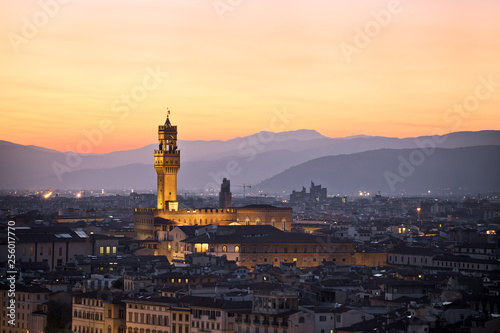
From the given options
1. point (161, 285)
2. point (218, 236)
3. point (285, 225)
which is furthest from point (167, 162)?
point (161, 285)

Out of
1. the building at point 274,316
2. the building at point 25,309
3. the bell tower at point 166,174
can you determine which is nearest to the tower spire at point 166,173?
the bell tower at point 166,174

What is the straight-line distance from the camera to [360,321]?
59.2 meters

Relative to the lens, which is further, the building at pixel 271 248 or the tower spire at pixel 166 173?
the tower spire at pixel 166 173

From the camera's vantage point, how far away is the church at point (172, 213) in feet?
389

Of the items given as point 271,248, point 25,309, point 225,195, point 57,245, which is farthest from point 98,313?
point 225,195

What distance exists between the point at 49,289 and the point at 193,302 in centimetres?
1428

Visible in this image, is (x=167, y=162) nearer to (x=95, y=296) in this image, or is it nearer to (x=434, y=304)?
(x=95, y=296)

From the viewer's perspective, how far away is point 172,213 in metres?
120

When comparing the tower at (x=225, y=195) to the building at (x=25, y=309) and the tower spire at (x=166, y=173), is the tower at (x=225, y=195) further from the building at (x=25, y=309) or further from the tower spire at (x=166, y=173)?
the building at (x=25, y=309)

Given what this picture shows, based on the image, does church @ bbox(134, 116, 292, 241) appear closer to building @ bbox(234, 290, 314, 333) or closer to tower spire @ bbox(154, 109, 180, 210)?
tower spire @ bbox(154, 109, 180, 210)

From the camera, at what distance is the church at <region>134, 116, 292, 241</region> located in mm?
118688

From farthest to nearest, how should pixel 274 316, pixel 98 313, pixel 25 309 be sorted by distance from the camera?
pixel 25 309 < pixel 98 313 < pixel 274 316

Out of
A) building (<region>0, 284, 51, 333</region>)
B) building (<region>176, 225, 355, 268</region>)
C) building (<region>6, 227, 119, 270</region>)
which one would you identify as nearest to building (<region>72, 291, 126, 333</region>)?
building (<region>0, 284, 51, 333</region>)

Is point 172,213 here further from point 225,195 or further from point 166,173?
point 225,195
